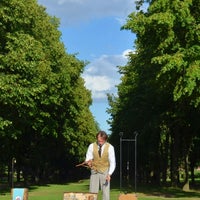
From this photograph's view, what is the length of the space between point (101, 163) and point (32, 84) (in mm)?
20251

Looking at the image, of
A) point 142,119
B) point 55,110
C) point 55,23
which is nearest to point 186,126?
point 142,119

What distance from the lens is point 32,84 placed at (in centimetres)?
3256

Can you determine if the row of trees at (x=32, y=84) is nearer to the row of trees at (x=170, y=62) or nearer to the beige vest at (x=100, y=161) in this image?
the row of trees at (x=170, y=62)

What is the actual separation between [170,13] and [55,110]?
66.3 ft

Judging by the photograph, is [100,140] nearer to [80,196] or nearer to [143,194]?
[80,196]

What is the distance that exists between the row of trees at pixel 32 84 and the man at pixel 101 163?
18.2m

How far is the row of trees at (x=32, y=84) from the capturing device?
31625 millimetres

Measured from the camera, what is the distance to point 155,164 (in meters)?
60.3

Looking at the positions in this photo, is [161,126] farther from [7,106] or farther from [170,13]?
[170,13]

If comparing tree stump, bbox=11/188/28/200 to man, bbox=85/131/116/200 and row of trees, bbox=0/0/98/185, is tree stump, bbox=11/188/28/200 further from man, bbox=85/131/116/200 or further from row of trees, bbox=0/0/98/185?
row of trees, bbox=0/0/98/185

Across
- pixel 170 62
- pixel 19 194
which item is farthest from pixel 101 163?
pixel 170 62

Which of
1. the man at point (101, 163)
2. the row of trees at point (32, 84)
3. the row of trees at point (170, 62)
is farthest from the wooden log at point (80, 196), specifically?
the row of trees at point (32, 84)

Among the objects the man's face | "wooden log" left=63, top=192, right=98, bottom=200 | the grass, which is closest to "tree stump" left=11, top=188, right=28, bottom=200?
"wooden log" left=63, top=192, right=98, bottom=200

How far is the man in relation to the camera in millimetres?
12797
